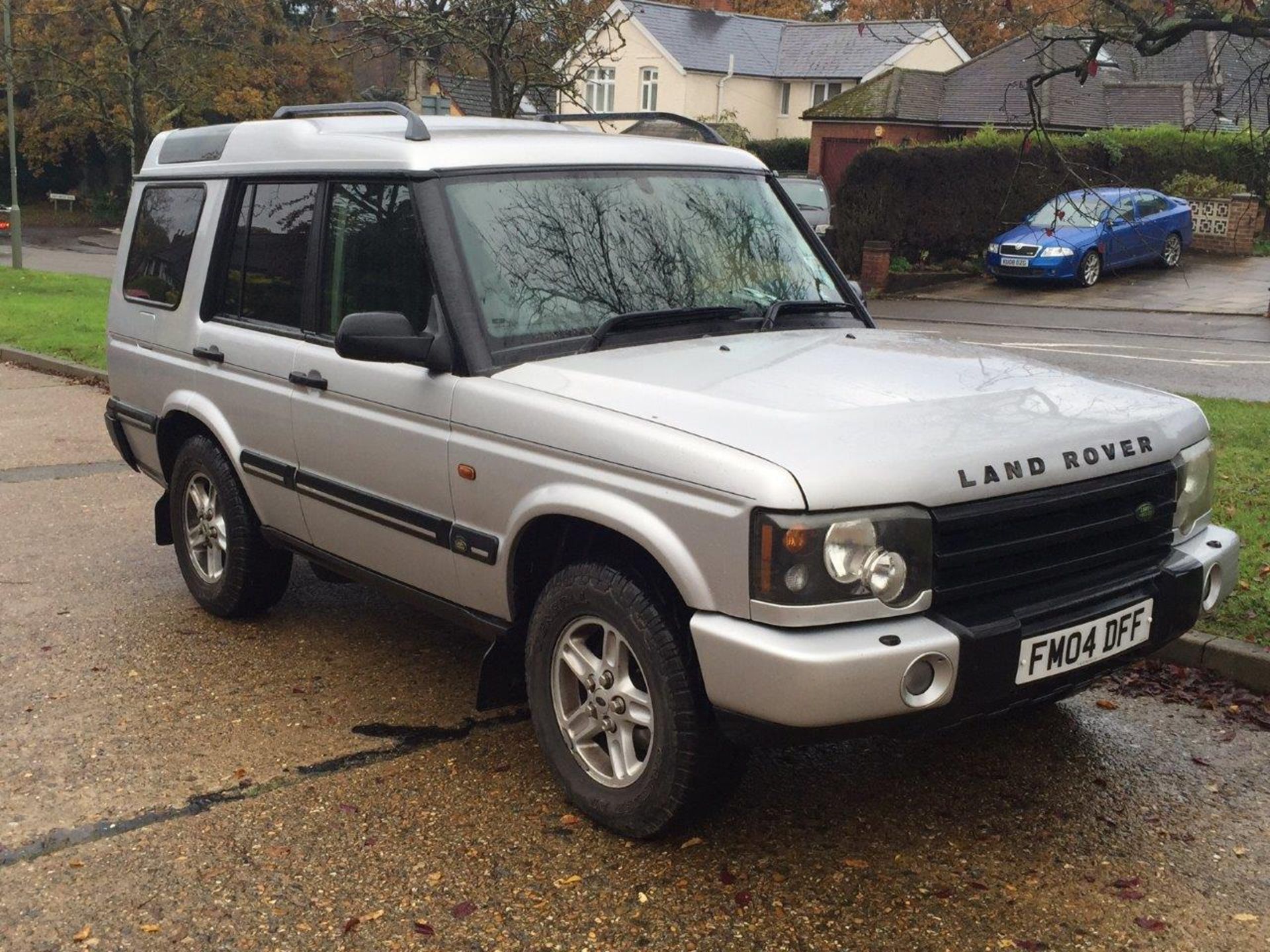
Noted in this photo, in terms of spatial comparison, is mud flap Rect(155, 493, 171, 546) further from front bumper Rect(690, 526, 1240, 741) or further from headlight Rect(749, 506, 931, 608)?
headlight Rect(749, 506, 931, 608)

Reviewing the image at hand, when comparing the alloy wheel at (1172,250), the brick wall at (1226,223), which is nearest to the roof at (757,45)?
the brick wall at (1226,223)

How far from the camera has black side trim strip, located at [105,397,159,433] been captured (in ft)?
21.0

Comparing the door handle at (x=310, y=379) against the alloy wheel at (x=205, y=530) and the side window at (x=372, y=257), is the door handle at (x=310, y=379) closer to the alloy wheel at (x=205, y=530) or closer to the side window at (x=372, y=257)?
the side window at (x=372, y=257)

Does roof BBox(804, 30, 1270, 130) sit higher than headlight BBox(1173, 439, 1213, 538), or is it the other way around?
roof BBox(804, 30, 1270, 130)

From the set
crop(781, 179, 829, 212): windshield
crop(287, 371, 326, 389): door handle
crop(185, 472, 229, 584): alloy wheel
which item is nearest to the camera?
crop(287, 371, 326, 389): door handle

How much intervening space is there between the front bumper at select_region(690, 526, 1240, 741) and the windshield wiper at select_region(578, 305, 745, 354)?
1220mm

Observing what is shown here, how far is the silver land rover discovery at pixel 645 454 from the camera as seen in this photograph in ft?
11.7

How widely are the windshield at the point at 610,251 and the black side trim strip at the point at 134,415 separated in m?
2.45

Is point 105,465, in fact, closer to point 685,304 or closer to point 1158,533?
point 685,304

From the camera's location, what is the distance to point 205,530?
245 inches

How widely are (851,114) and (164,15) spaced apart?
64.4 feet

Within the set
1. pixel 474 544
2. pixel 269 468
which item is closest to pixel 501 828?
pixel 474 544

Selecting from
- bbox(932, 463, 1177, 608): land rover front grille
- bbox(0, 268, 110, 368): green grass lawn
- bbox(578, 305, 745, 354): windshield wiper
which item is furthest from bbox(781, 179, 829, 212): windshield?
bbox(932, 463, 1177, 608): land rover front grille

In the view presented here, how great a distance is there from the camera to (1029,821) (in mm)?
4273
